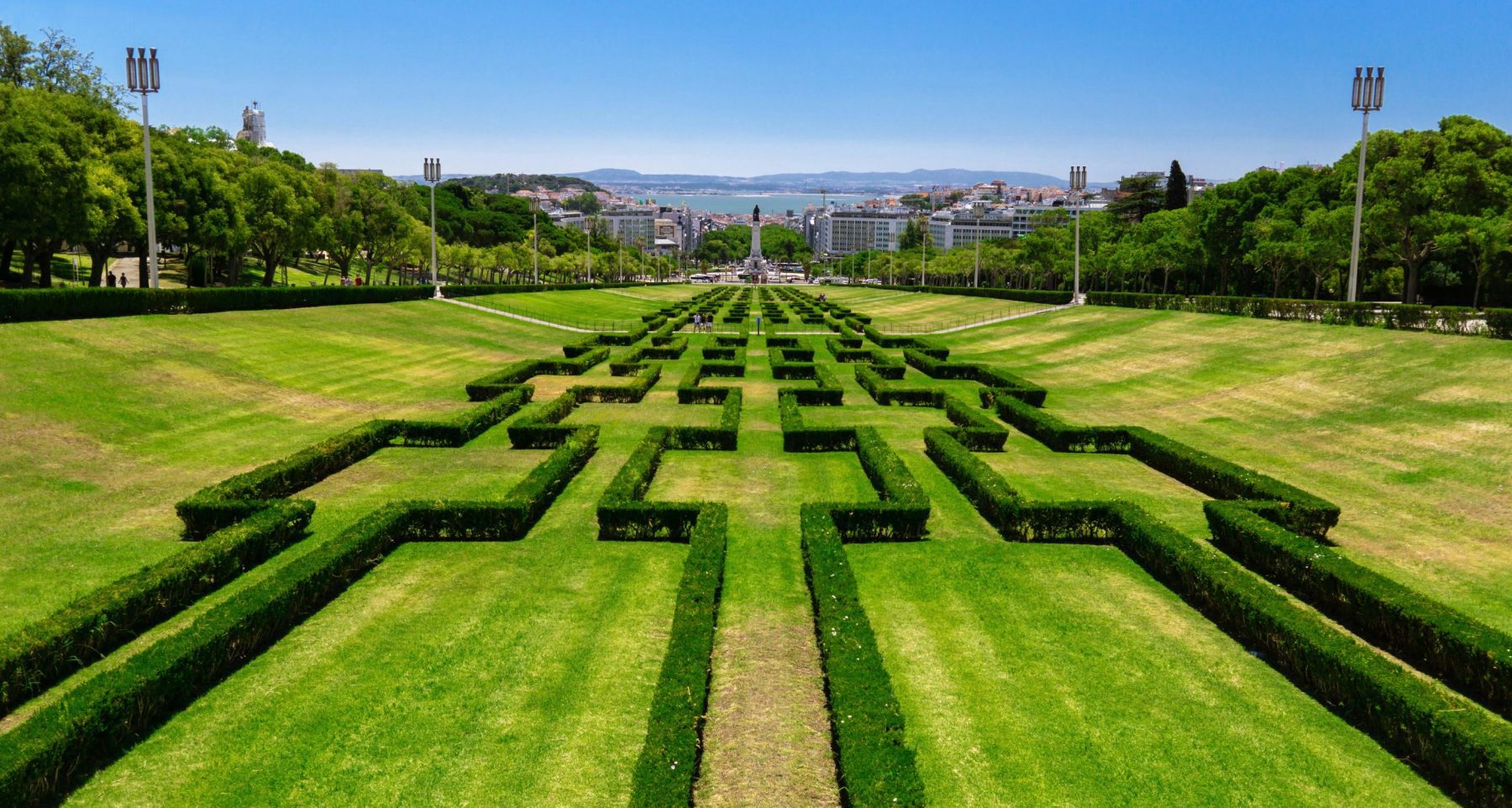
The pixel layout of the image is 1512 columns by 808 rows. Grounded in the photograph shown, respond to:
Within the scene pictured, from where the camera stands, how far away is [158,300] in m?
35.8

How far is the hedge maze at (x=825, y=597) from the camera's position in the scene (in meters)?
8.73

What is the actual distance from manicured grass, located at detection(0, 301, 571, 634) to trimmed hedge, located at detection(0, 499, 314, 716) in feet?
5.73

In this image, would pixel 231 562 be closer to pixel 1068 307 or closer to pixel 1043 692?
pixel 1043 692

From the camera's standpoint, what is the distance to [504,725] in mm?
9992

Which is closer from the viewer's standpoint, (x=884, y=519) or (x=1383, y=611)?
(x=1383, y=611)

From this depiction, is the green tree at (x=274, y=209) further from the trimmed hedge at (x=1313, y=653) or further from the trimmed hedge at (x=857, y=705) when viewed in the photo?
the trimmed hedge at (x=1313, y=653)

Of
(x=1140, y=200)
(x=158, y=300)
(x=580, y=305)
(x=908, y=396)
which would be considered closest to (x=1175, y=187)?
(x=1140, y=200)

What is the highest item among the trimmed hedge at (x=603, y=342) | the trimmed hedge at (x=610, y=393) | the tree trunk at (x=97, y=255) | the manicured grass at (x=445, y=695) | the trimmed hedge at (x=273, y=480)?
the tree trunk at (x=97, y=255)

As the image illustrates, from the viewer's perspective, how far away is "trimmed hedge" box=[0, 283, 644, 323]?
2900cm

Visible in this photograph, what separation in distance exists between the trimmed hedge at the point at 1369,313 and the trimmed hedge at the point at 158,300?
173 ft

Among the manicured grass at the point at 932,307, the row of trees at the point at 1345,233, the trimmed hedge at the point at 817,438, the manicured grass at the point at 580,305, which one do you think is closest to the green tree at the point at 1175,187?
the row of trees at the point at 1345,233

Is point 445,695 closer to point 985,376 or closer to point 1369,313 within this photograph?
point 985,376

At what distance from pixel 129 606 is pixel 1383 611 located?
1843 cm

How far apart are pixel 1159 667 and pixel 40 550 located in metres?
19.5
